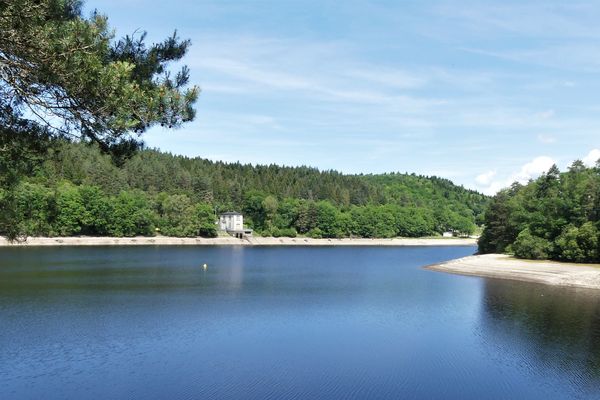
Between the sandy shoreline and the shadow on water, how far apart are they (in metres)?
68.5

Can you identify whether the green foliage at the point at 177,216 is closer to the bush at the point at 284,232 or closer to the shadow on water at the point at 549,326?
the bush at the point at 284,232

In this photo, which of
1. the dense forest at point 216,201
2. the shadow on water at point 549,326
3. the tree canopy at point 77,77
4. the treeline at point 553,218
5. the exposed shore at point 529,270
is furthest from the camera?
the dense forest at point 216,201

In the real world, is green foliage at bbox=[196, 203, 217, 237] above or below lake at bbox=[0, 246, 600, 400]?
above

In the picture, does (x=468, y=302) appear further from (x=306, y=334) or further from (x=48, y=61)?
(x=48, y=61)

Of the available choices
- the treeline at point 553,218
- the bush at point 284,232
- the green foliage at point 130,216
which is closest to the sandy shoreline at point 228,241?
the green foliage at point 130,216

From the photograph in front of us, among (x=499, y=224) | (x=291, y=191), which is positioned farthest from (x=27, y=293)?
(x=291, y=191)

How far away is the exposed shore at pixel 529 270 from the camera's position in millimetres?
54031

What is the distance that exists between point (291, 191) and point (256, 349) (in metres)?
138

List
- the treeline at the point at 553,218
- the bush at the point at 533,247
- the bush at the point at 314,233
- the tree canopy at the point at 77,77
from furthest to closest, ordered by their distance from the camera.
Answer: the bush at the point at 314,233, the bush at the point at 533,247, the treeline at the point at 553,218, the tree canopy at the point at 77,77

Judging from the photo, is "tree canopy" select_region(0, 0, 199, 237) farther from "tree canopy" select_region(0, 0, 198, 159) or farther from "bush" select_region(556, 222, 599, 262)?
"bush" select_region(556, 222, 599, 262)

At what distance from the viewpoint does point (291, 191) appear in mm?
165750

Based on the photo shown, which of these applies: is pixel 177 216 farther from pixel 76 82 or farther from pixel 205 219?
pixel 76 82

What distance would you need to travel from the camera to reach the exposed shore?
54031mm

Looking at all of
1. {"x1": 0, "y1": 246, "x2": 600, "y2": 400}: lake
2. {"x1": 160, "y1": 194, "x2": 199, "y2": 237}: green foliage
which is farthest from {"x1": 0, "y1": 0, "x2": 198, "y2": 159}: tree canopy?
{"x1": 160, "y1": 194, "x2": 199, "y2": 237}: green foliage
